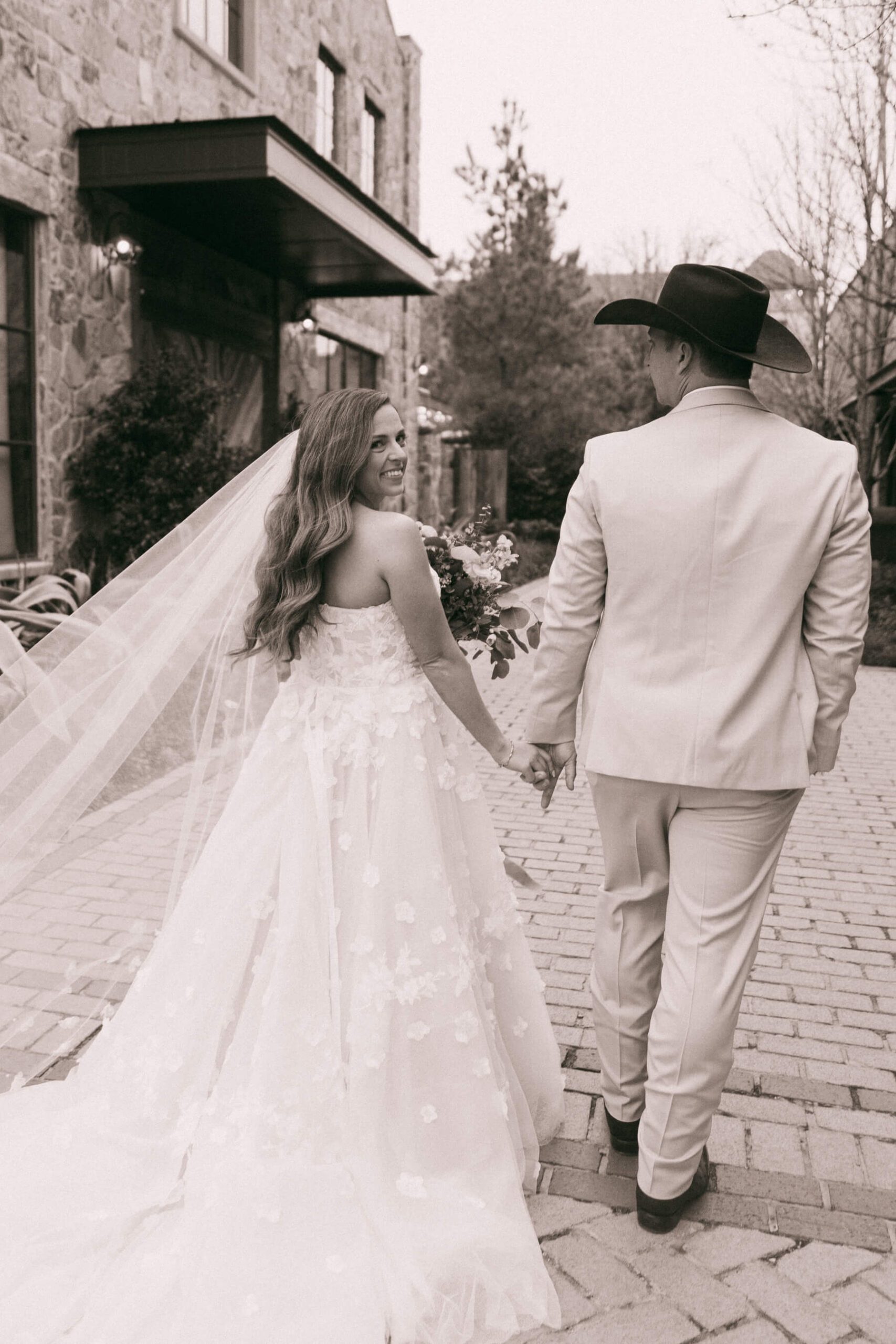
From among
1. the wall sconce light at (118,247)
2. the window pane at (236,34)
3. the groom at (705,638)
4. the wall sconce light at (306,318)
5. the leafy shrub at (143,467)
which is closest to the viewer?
the groom at (705,638)

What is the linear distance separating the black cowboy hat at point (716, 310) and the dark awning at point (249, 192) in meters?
7.29

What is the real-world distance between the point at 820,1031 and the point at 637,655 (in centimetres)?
176

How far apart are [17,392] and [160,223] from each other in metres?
2.64

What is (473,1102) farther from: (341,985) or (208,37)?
(208,37)

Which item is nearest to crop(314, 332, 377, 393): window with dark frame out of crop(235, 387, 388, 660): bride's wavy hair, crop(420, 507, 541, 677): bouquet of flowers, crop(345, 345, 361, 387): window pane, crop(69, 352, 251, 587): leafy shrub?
crop(345, 345, 361, 387): window pane

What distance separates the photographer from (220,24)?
460 inches

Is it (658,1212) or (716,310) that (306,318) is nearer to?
(716,310)

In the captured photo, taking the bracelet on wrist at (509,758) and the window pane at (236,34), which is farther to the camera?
the window pane at (236,34)

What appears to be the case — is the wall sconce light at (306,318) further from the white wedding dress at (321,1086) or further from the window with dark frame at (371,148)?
the white wedding dress at (321,1086)

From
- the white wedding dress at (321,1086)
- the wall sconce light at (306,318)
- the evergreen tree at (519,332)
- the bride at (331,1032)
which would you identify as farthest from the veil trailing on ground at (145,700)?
the evergreen tree at (519,332)

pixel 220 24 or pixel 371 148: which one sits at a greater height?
pixel 371 148

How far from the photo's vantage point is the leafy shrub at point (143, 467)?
9.29 m

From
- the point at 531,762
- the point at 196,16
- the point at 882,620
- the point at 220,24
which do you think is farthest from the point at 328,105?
the point at 531,762

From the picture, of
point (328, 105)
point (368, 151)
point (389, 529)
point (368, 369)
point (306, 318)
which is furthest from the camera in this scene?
point (368, 369)
